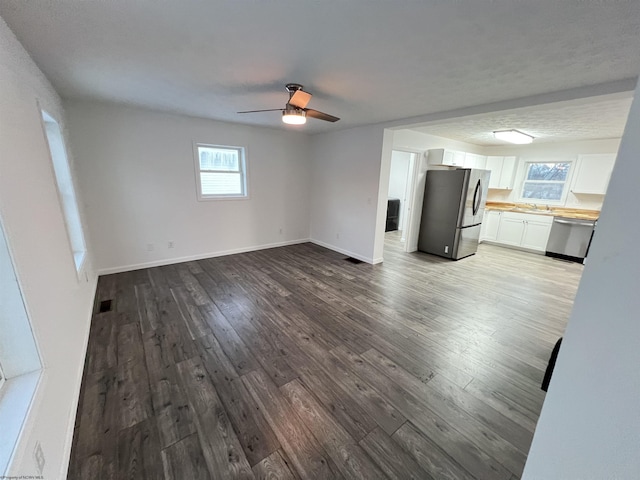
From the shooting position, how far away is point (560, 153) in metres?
5.49

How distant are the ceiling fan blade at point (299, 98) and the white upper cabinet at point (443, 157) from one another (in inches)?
141

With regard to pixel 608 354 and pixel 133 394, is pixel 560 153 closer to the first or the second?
pixel 608 354

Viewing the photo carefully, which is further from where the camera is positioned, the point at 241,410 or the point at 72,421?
the point at 241,410

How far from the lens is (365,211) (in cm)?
473

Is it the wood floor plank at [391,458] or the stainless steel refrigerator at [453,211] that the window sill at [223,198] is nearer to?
the stainless steel refrigerator at [453,211]

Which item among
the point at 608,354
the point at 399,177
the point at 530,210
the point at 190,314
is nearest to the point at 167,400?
the point at 190,314

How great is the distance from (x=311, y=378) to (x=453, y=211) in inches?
170

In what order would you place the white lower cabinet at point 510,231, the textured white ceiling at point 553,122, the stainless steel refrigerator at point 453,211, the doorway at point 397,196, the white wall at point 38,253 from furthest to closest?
the doorway at point 397,196 → the white lower cabinet at point 510,231 → the stainless steel refrigerator at point 453,211 → the textured white ceiling at point 553,122 → the white wall at point 38,253

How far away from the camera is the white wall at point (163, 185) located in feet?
11.9

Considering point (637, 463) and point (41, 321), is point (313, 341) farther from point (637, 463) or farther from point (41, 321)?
point (637, 463)

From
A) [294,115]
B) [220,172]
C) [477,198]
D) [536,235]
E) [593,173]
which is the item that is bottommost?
[536,235]

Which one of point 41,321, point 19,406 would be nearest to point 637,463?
Answer: point 19,406

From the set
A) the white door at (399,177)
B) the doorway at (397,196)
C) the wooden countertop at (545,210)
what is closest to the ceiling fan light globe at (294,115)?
the doorway at (397,196)

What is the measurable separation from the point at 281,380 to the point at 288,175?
436 cm
